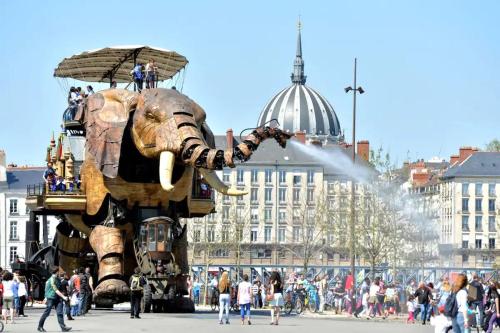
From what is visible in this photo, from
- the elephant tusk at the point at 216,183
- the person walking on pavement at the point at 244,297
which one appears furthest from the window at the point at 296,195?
the person walking on pavement at the point at 244,297

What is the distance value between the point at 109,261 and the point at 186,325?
5.85 m

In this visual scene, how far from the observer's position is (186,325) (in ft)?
142

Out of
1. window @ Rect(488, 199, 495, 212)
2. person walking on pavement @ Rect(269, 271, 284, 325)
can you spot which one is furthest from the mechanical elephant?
window @ Rect(488, 199, 495, 212)

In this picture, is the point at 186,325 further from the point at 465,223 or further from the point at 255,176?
the point at 255,176

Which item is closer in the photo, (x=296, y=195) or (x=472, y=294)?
(x=472, y=294)

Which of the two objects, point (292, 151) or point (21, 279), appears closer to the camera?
point (21, 279)

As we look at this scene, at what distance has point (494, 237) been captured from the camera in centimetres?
16162

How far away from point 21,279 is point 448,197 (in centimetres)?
10794

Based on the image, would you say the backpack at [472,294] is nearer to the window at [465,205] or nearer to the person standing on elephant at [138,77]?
the person standing on elephant at [138,77]

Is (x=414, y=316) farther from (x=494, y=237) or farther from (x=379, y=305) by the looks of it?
(x=494, y=237)

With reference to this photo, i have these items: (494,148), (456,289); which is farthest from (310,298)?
(494,148)

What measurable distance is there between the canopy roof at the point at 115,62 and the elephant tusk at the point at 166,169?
33.1 feet

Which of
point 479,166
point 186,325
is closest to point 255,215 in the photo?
point 479,166

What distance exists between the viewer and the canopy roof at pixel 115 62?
180ft
